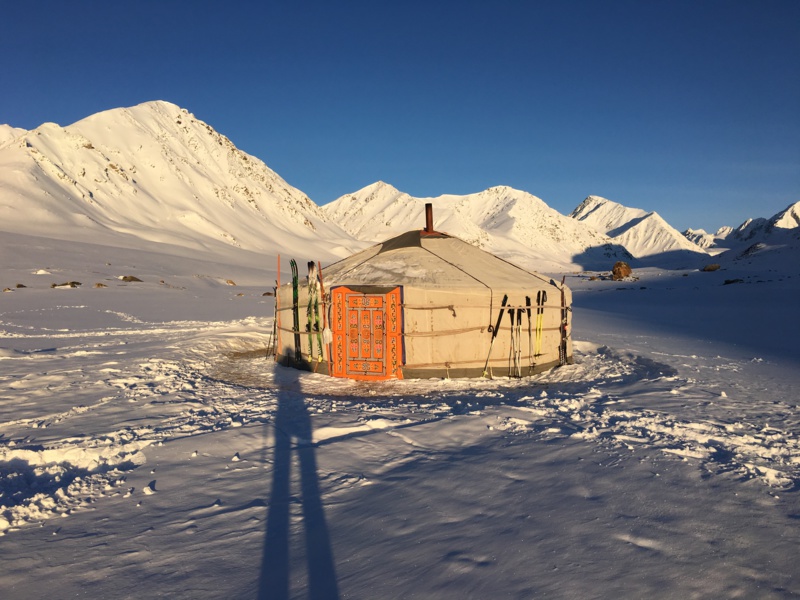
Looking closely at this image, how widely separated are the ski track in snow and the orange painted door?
1.42 ft

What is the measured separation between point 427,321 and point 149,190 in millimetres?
75883

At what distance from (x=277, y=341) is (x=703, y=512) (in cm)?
850

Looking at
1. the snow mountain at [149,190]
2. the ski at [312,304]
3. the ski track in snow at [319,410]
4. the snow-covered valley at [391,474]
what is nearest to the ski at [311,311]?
the ski at [312,304]

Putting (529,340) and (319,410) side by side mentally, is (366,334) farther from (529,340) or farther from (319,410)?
(529,340)

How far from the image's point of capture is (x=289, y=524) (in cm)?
340

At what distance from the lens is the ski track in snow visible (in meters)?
4.28

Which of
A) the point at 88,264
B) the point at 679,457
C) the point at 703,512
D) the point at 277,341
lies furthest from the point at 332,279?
the point at 88,264

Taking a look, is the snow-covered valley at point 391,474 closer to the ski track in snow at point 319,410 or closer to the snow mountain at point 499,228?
the ski track in snow at point 319,410

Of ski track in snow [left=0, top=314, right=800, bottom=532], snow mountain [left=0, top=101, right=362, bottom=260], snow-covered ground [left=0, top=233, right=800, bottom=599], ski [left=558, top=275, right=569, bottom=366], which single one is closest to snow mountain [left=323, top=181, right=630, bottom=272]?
snow mountain [left=0, top=101, right=362, bottom=260]

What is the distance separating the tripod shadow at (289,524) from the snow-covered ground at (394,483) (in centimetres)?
2

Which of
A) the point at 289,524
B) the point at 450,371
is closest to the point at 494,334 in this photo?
the point at 450,371

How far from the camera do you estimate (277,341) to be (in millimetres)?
10617

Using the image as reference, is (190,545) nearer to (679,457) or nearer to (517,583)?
(517,583)

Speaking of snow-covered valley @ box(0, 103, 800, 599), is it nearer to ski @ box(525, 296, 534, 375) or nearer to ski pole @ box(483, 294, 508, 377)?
ski pole @ box(483, 294, 508, 377)
